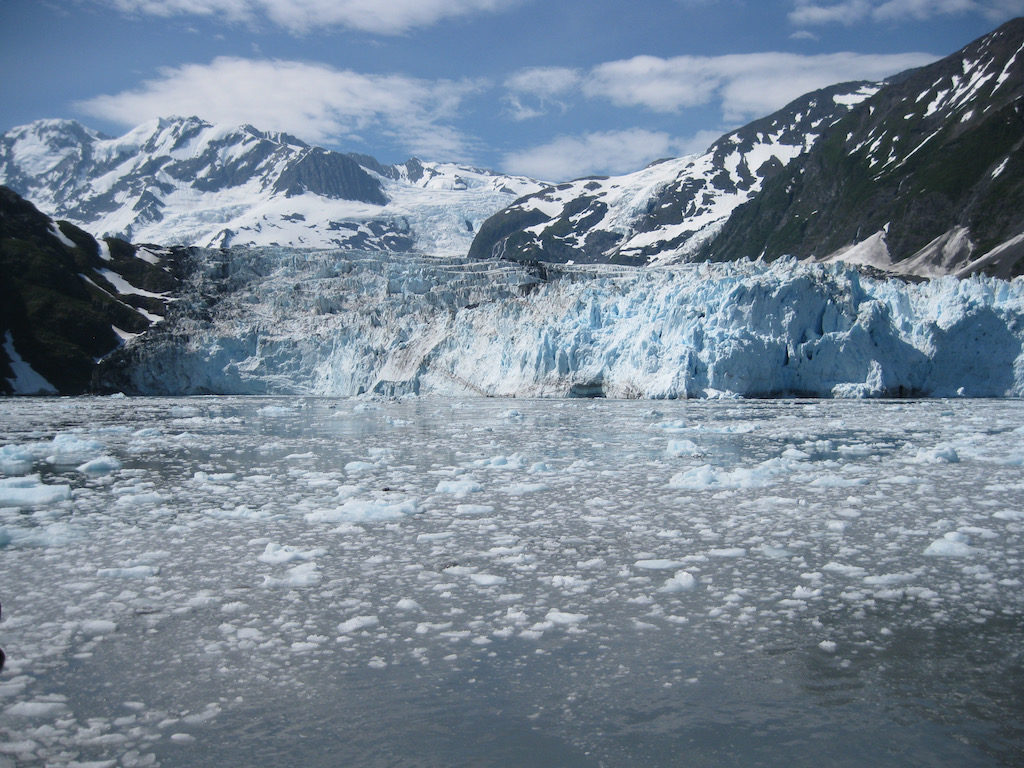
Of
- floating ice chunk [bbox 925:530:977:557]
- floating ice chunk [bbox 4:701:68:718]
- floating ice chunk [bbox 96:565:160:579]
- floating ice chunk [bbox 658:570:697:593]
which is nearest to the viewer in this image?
floating ice chunk [bbox 4:701:68:718]

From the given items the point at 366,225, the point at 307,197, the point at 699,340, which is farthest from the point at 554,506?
the point at 307,197

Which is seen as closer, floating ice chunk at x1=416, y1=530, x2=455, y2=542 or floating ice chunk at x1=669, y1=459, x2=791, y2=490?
floating ice chunk at x1=416, y1=530, x2=455, y2=542

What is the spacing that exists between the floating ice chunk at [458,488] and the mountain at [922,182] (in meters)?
55.7

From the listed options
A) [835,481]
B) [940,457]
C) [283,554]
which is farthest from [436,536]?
[940,457]

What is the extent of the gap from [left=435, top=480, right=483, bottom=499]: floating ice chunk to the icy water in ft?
0.09

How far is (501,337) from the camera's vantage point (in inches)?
1219

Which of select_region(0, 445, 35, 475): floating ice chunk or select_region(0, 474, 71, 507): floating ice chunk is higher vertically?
select_region(0, 474, 71, 507): floating ice chunk

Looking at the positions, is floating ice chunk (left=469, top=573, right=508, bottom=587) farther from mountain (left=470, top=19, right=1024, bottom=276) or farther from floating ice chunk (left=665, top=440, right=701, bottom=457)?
mountain (left=470, top=19, right=1024, bottom=276)

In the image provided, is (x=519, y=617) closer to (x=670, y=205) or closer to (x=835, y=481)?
(x=835, y=481)

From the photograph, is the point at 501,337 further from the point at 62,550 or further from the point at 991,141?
the point at 991,141

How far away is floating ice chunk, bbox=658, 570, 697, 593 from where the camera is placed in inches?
193

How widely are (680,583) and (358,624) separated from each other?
6.99 ft

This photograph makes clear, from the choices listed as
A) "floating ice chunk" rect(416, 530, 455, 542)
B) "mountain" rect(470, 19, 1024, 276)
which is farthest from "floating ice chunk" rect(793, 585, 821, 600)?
"mountain" rect(470, 19, 1024, 276)

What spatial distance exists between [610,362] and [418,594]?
76.1ft
